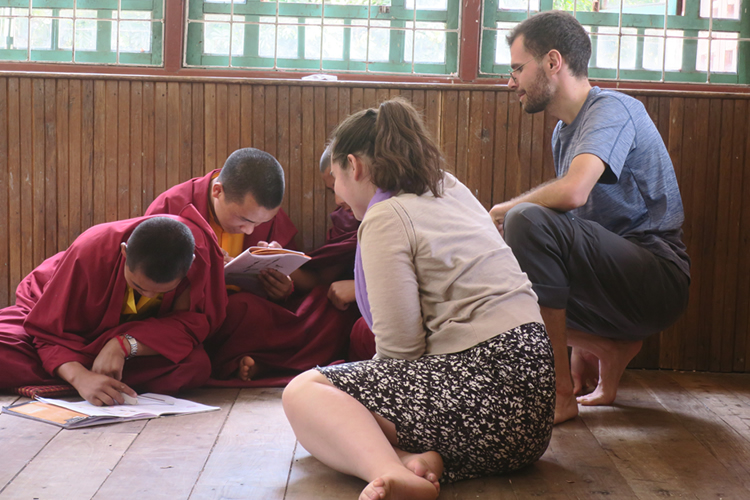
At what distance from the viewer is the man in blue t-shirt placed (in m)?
1.96

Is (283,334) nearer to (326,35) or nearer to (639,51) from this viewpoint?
(326,35)

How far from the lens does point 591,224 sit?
2.08 metres

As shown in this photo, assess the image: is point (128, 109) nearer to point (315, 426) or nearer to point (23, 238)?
point (23, 238)

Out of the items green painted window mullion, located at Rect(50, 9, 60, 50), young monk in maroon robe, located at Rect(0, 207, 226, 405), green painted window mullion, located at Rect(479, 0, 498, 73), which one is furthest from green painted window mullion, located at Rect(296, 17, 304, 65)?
young monk in maroon robe, located at Rect(0, 207, 226, 405)

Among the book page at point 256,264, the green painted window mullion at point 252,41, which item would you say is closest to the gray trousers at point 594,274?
the book page at point 256,264

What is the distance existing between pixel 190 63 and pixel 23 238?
1087 mm

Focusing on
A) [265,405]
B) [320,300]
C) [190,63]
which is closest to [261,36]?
[190,63]

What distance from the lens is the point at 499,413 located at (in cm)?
139

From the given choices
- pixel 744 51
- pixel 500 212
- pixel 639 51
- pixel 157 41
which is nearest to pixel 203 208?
pixel 157 41

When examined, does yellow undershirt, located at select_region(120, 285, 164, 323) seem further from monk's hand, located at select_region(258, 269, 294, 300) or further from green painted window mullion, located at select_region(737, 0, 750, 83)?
green painted window mullion, located at select_region(737, 0, 750, 83)

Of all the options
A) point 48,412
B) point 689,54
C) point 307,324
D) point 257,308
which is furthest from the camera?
point 689,54

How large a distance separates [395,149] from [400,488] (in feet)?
2.27

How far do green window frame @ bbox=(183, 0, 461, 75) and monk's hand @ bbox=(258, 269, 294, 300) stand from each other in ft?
3.62

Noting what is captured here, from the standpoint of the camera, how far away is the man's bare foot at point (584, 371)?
2.40 meters
